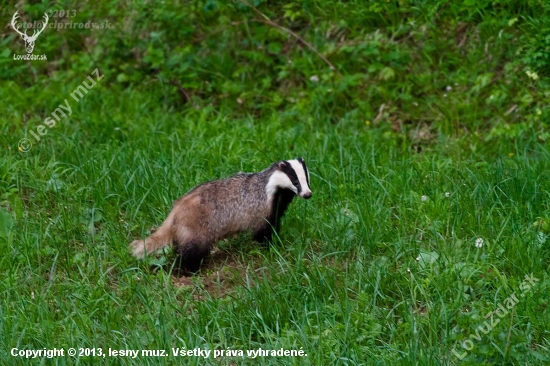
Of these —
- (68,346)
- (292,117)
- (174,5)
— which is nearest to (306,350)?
(68,346)

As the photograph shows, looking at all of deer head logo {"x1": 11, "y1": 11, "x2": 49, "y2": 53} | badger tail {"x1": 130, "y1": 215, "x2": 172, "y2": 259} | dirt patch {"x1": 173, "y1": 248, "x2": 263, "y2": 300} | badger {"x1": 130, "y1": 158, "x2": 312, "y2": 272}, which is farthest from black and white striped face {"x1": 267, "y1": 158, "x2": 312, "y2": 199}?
deer head logo {"x1": 11, "y1": 11, "x2": 49, "y2": 53}

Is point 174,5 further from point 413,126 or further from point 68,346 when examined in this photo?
point 68,346

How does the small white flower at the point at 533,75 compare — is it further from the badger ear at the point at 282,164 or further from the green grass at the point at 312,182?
the badger ear at the point at 282,164

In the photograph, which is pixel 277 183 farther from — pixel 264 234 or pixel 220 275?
pixel 220 275

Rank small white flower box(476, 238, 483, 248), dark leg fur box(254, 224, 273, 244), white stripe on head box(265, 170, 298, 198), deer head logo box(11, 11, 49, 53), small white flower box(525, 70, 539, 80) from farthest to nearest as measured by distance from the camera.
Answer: deer head logo box(11, 11, 49, 53)
small white flower box(525, 70, 539, 80)
dark leg fur box(254, 224, 273, 244)
white stripe on head box(265, 170, 298, 198)
small white flower box(476, 238, 483, 248)

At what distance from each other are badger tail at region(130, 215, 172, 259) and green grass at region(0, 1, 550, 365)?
3.3 inches

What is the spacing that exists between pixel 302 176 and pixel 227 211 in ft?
1.90

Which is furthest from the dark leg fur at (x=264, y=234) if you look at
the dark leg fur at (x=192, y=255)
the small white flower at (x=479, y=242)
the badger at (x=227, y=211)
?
the small white flower at (x=479, y=242)

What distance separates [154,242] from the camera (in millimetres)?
5391

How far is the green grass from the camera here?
455 centimetres

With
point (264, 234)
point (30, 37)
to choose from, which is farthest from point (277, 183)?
point (30, 37)

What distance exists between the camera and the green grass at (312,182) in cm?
455

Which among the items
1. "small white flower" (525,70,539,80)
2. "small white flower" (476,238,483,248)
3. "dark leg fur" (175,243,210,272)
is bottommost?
"small white flower" (525,70,539,80)

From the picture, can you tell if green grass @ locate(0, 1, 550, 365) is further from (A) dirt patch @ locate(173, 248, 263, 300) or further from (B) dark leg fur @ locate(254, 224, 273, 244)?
(B) dark leg fur @ locate(254, 224, 273, 244)
